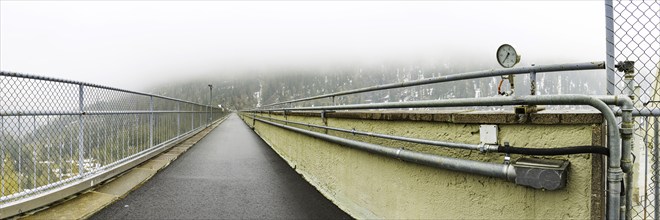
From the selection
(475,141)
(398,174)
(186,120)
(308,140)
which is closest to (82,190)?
(308,140)

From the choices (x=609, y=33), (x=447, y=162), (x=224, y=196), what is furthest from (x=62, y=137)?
(x=609, y=33)

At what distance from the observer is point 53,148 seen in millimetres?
4676

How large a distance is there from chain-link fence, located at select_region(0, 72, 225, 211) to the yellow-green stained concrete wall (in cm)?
399

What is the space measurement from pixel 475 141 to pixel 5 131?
5.21m


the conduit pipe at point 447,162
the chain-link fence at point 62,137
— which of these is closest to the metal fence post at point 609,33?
the conduit pipe at point 447,162

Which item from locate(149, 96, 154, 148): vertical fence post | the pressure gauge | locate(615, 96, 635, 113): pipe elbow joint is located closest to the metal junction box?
locate(615, 96, 635, 113): pipe elbow joint

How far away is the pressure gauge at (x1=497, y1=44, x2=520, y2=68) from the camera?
2.46 m

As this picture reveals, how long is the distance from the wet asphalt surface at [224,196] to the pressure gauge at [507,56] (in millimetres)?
2776

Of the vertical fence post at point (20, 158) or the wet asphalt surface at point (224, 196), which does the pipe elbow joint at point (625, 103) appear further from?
the vertical fence post at point (20, 158)

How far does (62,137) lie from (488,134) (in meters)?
5.68

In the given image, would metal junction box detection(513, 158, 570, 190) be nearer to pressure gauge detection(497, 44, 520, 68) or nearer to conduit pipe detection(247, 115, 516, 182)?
conduit pipe detection(247, 115, 516, 182)

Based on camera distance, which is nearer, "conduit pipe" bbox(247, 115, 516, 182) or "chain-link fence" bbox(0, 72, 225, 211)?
"conduit pipe" bbox(247, 115, 516, 182)

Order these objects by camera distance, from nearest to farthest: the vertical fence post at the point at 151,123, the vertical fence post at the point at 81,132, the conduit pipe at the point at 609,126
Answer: the conduit pipe at the point at 609,126, the vertical fence post at the point at 81,132, the vertical fence post at the point at 151,123

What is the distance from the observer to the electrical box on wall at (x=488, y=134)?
2.55 meters
